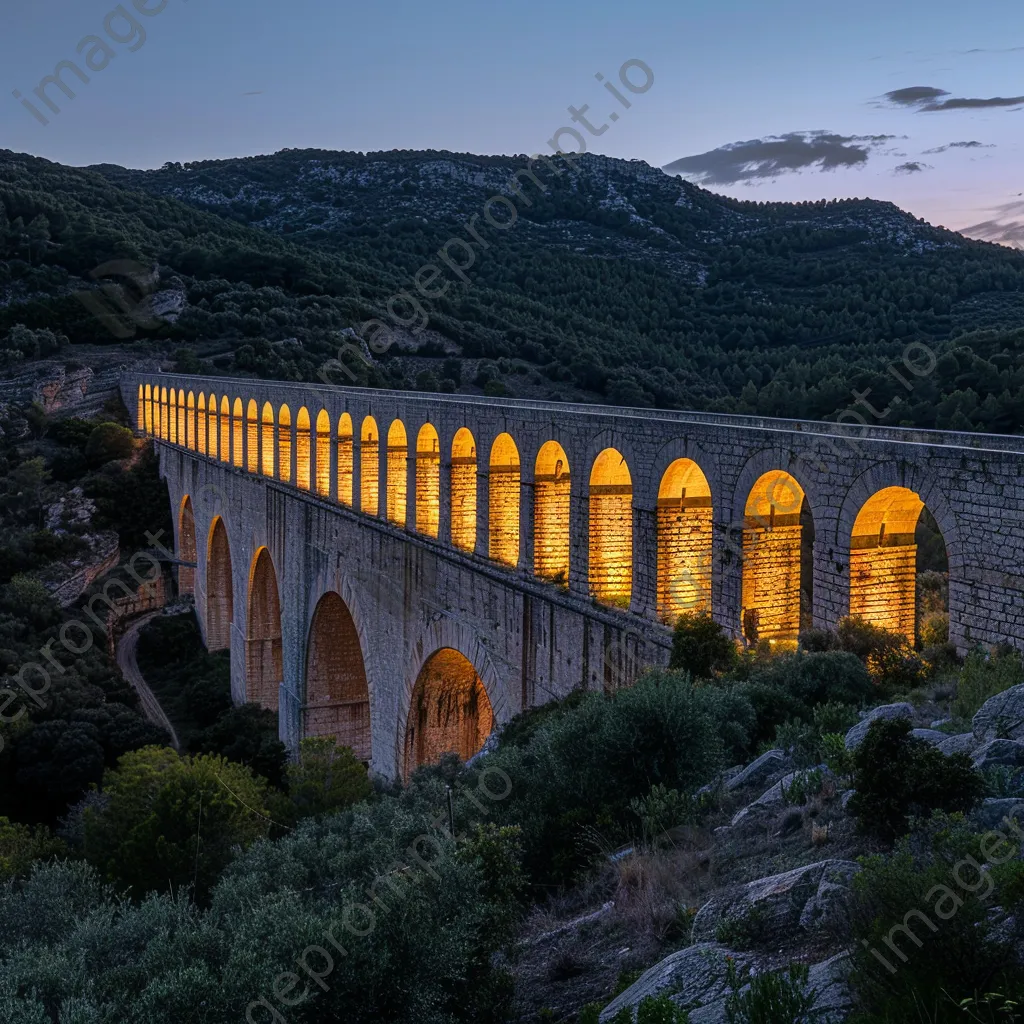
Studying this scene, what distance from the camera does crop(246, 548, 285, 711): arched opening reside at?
26531 mm

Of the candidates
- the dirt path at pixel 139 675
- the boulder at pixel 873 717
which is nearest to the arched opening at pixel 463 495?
the boulder at pixel 873 717

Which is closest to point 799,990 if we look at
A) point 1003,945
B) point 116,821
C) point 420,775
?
point 1003,945

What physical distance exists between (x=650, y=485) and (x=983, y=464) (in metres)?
3.79

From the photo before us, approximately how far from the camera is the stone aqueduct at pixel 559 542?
8.20m

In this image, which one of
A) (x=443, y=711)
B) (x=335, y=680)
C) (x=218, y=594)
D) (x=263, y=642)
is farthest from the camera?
(x=218, y=594)

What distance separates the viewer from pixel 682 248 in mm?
61156

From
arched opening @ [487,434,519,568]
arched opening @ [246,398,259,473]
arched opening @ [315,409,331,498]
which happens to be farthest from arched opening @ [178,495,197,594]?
arched opening @ [487,434,519,568]

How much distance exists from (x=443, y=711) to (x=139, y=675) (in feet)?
58.8

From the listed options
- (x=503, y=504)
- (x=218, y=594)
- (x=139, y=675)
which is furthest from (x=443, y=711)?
(x=218, y=594)

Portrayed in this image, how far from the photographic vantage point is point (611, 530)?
1162 centimetres

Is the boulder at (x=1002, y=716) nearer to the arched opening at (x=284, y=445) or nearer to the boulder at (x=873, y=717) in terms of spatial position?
the boulder at (x=873, y=717)

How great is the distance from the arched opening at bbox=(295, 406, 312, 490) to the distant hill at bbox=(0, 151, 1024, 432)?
12457 mm

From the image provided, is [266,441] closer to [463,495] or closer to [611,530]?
[463,495]

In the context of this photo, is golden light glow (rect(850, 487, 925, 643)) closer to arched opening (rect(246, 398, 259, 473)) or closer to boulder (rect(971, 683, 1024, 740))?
boulder (rect(971, 683, 1024, 740))
